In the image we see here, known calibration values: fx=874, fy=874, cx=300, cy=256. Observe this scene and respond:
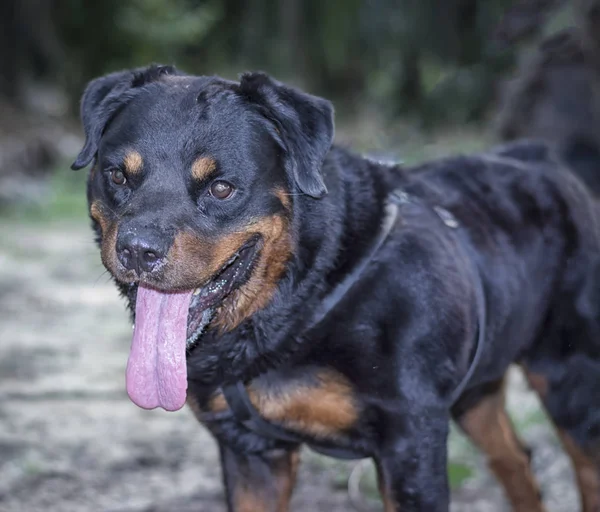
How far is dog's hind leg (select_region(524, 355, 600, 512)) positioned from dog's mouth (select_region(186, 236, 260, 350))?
5.10 ft

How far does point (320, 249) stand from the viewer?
318cm

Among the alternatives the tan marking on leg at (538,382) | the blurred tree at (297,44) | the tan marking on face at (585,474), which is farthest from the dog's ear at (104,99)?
the blurred tree at (297,44)

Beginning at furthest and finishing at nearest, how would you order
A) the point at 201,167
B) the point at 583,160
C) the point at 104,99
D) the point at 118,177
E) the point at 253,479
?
1. the point at 583,160
2. the point at 253,479
3. the point at 104,99
4. the point at 118,177
5. the point at 201,167

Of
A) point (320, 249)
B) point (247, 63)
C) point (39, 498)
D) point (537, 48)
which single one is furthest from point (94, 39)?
point (320, 249)

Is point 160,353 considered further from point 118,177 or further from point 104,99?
point 104,99

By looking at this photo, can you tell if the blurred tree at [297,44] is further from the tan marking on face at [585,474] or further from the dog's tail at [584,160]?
the tan marking on face at [585,474]

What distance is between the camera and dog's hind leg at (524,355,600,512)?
12.6ft

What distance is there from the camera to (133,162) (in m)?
3.02

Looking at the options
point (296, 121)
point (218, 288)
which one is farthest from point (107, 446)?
point (296, 121)

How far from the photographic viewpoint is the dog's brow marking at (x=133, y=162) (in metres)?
3.01

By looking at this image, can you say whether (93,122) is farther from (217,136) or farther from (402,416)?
(402,416)

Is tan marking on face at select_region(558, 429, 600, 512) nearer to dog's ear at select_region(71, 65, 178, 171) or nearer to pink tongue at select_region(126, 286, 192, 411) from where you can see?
pink tongue at select_region(126, 286, 192, 411)

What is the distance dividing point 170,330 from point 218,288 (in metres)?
0.22

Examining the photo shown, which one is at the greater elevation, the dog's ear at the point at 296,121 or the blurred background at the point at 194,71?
the dog's ear at the point at 296,121
